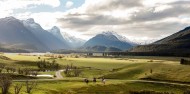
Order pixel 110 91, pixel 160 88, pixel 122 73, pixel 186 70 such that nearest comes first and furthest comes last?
pixel 110 91 → pixel 160 88 → pixel 186 70 → pixel 122 73

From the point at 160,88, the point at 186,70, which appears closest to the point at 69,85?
the point at 160,88

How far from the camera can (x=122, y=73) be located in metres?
171

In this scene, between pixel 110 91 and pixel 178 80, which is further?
pixel 178 80

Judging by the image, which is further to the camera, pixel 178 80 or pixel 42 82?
pixel 178 80

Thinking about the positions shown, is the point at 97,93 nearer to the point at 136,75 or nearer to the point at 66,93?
the point at 66,93

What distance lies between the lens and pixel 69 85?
12825cm

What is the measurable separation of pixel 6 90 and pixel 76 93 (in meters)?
26.2

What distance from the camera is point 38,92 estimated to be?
347 ft

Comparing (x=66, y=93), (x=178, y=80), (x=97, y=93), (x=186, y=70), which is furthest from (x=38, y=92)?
(x=186, y=70)

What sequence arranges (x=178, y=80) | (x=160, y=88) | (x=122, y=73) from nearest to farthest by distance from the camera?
(x=160, y=88)
(x=178, y=80)
(x=122, y=73)

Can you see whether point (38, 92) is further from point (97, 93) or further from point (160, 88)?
point (160, 88)

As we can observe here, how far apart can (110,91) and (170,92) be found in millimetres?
22025

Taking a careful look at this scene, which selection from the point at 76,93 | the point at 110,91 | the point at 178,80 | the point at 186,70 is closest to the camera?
the point at 76,93

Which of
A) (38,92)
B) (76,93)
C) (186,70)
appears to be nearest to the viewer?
(38,92)
